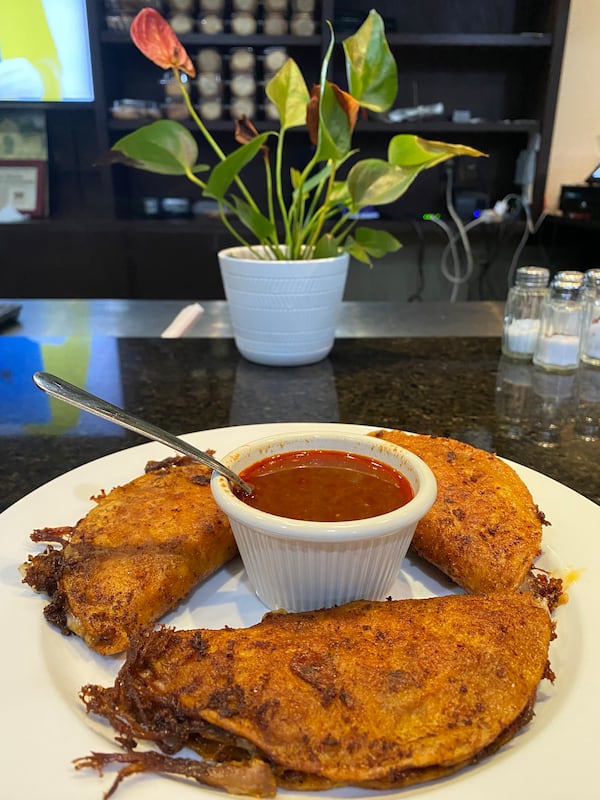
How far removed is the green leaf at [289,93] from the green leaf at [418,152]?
0.35 metres

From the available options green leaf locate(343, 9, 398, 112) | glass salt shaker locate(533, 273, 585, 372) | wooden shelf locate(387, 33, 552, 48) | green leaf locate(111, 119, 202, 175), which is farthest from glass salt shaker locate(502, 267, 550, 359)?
wooden shelf locate(387, 33, 552, 48)

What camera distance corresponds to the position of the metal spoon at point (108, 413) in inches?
40.1

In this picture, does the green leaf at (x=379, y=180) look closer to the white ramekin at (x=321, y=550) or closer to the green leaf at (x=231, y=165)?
the green leaf at (x=231, y=165)

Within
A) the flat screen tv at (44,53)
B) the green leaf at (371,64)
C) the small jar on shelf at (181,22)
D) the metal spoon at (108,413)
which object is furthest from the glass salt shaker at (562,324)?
the flat screen tv at (44,53)

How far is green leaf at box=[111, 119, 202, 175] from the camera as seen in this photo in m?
1.71

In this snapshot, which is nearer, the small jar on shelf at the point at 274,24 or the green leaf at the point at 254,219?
the green leaf at the point at 254,219

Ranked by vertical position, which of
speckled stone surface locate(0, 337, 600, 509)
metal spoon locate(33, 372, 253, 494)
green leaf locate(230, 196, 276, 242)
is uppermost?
green leaf locate(230, 196, 276, 242)

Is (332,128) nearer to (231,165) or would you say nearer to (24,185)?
(231,165)

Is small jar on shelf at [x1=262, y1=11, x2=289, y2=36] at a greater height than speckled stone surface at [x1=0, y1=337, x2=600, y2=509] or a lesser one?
greater

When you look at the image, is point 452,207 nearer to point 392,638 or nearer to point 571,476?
point 571,476

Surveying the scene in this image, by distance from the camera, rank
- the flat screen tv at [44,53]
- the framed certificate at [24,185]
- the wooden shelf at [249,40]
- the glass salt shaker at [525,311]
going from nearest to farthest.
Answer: the glass salt shaker at [525,311] → the wooden shelf at [249,40] → the flat screen tv at [44,53] → the framed certificate at [24,185]

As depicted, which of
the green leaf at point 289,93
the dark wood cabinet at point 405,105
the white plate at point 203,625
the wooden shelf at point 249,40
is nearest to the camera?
the white plate at point 203,625

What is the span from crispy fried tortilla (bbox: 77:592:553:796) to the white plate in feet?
0.08

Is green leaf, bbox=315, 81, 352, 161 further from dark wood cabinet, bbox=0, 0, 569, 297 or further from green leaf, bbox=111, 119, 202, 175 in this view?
dark wood cabinet, bbox=0, 0, 569, 297
